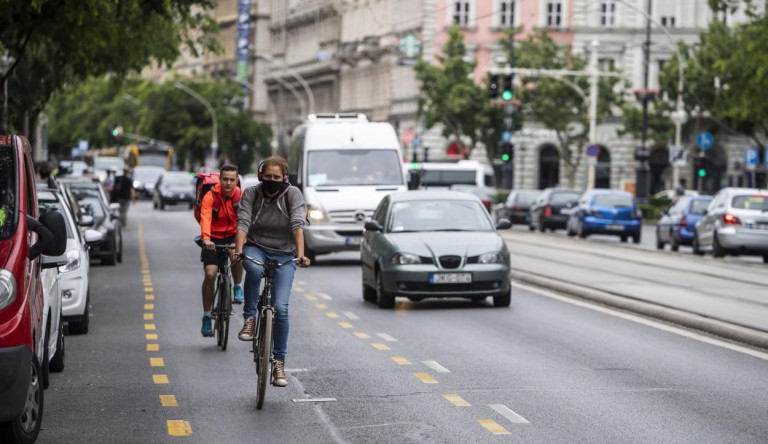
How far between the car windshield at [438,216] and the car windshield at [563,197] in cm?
3081

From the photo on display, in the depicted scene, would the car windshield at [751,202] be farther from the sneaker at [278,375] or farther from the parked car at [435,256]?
the sneaker at [278,375]

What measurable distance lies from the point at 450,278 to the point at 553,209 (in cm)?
3241

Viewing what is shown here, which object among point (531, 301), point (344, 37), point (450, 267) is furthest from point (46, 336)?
point (344, 37)

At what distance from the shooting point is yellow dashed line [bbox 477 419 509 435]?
34.9ft

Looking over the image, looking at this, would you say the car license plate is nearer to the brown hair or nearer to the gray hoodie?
the gray hoodie

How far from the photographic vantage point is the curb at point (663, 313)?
1708 cm

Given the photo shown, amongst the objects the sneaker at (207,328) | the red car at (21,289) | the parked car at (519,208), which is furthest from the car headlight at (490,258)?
the parked car at (519,208)

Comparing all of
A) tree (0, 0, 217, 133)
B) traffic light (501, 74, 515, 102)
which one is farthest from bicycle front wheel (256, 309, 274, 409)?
traffic light (501, 74, 515, 102)

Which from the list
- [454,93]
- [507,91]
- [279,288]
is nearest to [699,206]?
[507,91]

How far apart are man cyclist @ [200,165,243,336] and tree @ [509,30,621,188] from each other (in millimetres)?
64505

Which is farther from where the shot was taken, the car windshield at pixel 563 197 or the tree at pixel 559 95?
the tree at pixel 559 95

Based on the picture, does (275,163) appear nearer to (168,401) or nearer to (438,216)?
(168,401)

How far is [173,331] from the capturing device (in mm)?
17828

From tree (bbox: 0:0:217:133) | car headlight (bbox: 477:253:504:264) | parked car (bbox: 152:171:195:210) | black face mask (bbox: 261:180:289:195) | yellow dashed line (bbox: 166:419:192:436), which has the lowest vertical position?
parked car (bbox: 152:171:195:210)
